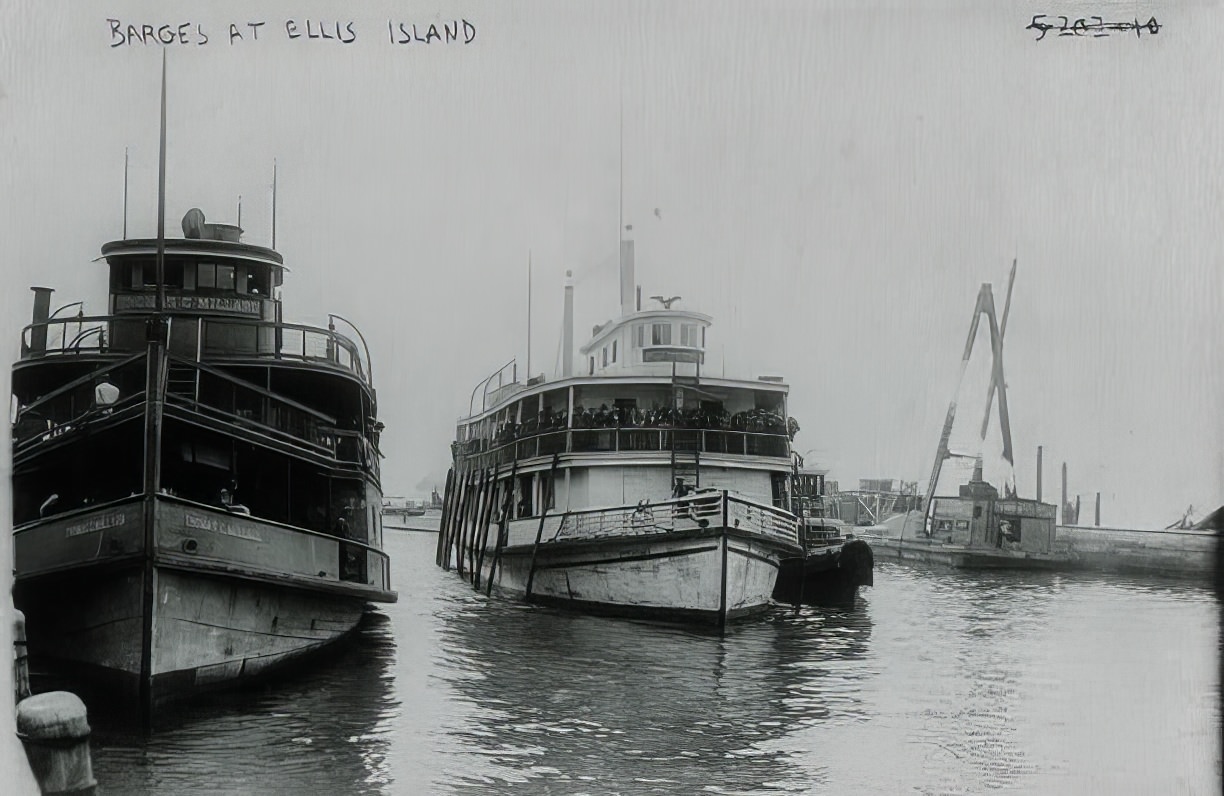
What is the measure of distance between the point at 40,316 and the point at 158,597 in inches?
62.7

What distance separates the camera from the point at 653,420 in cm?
872

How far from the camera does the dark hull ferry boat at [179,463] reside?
5430 millimetres

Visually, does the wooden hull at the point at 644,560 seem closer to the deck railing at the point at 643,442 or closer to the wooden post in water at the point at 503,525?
the wooden post in water at the point at 503,525

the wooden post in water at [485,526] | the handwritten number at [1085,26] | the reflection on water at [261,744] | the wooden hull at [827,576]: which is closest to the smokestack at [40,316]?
the reflection on water at [261,744]

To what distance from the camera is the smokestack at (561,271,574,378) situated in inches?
230

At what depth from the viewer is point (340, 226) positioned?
564cm

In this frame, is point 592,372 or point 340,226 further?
point 592,372

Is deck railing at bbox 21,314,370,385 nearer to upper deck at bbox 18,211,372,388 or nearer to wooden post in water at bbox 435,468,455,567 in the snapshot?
upper deck at bbox 18,211,372,388

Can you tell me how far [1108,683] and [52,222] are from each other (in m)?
5.79

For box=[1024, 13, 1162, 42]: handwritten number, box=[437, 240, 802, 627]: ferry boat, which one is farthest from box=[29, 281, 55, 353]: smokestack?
box=[1024, 13, 1162, 42]: handwritten number

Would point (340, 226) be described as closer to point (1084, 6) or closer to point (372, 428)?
point (372, 428)

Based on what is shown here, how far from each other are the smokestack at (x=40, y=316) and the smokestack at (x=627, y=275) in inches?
115

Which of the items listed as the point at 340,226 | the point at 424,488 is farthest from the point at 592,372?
the point at 340,226

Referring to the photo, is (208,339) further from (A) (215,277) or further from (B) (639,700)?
(B) (639,700)
